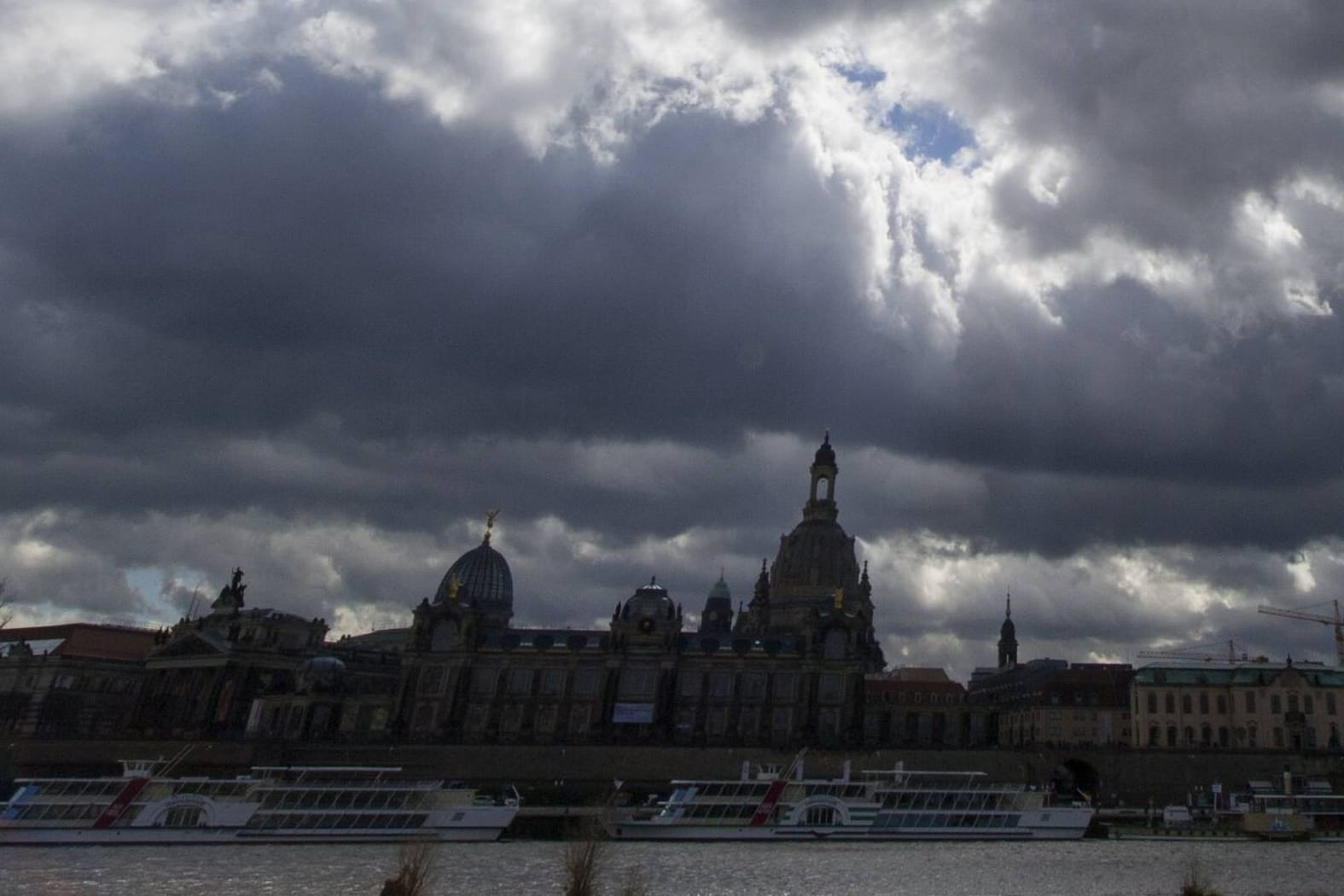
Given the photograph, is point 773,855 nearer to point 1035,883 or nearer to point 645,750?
point 1035,883

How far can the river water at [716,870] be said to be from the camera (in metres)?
44.2

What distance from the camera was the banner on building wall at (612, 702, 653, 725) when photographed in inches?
4432

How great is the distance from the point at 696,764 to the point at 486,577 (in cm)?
6612

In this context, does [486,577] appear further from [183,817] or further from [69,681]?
[183,817]

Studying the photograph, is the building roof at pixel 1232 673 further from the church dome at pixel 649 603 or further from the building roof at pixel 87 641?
the building roof at pixel 87 641

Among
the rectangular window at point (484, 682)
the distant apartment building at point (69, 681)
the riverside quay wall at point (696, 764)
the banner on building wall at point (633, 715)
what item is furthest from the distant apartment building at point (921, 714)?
the distant apartment building at point (69, 681)

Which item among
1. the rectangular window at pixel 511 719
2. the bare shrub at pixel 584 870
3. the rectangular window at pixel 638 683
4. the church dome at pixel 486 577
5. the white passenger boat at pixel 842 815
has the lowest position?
the bare shrub at pixel 584 870

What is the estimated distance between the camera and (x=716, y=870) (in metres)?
52.9

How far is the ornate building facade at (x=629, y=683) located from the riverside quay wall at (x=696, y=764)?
311cm

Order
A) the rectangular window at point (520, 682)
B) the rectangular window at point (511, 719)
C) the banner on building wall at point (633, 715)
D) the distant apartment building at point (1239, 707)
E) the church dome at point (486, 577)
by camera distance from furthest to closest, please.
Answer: the church dome at point (486, 577) < the rectangular window at point (520, 682) < the rectangular window at point (511, 719) < the banner on building wall at point (633, 715) < the distant apartment building at point (1239, 707)

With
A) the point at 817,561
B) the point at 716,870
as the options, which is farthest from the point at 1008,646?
the point at 716,870

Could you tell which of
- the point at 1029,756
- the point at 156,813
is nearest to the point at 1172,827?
the point at 1029,756

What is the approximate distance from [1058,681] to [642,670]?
46705 millimetres

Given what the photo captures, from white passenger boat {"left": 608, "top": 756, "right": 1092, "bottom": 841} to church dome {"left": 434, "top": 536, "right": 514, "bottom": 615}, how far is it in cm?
8765
